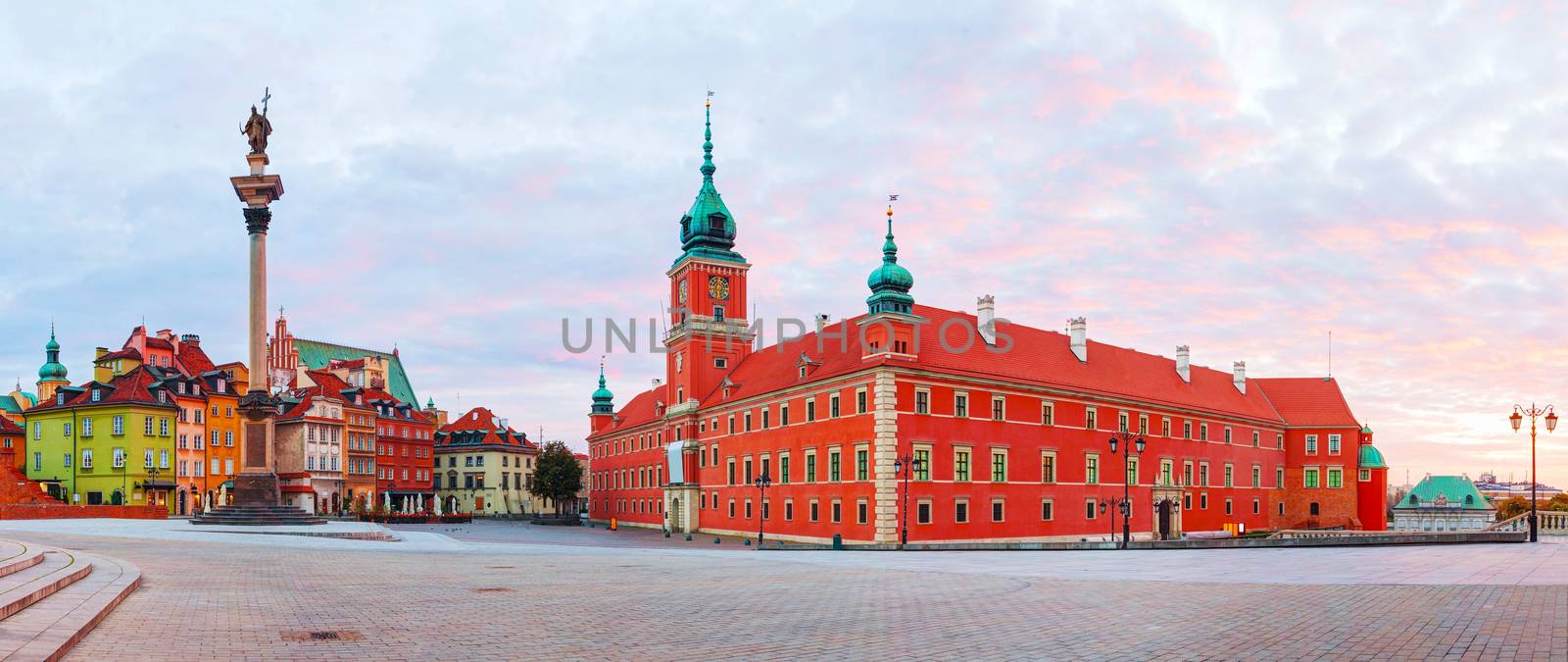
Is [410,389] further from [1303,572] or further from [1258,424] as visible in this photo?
[1303,572]

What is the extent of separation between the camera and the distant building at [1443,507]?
395 ft

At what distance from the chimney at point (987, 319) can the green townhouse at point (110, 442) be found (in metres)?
57.1

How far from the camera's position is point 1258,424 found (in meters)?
82.7

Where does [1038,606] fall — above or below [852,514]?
above

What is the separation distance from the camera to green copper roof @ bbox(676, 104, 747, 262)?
79.9m

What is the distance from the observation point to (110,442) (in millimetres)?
77062

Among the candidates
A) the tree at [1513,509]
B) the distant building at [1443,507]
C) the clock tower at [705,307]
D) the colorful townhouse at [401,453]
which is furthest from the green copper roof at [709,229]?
the tree at [1513,509]

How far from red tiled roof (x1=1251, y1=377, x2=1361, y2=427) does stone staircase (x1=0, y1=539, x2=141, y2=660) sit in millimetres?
85458

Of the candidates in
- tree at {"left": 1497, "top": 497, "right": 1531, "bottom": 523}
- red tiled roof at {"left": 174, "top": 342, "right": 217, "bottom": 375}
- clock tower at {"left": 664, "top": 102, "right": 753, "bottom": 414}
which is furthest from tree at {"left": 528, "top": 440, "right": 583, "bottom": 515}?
tree at {"left": 1497, "top": 497, "right": 1531, "bottom": 523}

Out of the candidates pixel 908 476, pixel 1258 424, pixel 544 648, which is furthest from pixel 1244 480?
pixel 544 648

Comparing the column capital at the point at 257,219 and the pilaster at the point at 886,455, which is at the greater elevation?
the column capital at the point at 257,219

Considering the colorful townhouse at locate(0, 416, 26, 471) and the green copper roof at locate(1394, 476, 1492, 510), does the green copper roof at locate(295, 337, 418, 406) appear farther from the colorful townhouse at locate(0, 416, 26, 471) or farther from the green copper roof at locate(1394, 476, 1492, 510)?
the green copper roof at locate(1394, 476, 1492, 510)

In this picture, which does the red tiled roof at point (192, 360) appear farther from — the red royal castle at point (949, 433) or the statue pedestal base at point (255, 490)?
the statue pedestal base at point (255, 490)

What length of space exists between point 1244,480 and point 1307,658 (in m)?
74.8
